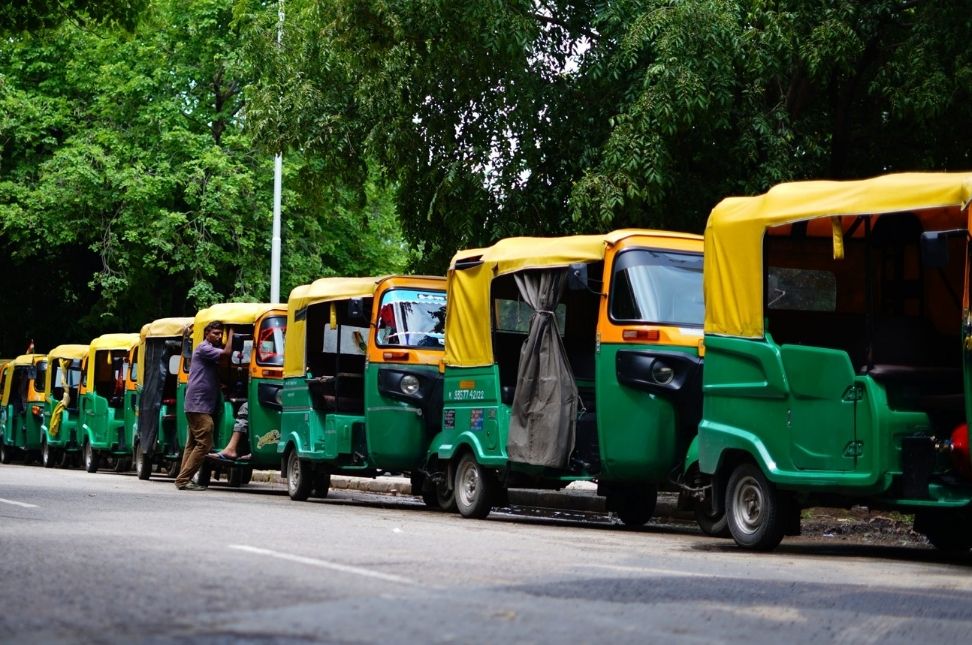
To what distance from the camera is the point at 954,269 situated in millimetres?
14227

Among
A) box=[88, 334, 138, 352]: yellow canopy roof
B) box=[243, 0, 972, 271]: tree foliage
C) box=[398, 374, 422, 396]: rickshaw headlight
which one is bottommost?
box=[398, 374, 422, 396]: rickshaw headlight

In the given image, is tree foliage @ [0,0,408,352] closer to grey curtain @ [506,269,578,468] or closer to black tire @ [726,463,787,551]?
grey curtain @ [506,269,578,468]

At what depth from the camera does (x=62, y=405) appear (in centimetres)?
3494

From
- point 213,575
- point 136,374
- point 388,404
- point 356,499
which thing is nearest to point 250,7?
point 136,374

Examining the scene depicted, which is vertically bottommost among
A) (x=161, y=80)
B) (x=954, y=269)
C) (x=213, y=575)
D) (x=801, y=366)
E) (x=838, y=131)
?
(x=213, y=575)

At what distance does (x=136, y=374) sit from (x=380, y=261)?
17.2 meters

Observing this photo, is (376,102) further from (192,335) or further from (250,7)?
(250,7)

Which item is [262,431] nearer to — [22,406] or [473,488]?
[473,488]

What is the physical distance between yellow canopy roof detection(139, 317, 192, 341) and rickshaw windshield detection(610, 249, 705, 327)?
40.7ft

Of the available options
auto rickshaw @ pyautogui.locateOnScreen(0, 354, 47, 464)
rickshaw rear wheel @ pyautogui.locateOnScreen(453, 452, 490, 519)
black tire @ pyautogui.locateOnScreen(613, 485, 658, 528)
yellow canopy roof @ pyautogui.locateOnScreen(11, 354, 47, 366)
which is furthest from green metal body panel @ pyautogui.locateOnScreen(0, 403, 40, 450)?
black tire @ pyautogui.locateOnScreen(613, 485, 658, 528)

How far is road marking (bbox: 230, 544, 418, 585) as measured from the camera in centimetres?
970

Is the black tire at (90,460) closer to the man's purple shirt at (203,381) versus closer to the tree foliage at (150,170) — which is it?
the tree foliage at (150,170)

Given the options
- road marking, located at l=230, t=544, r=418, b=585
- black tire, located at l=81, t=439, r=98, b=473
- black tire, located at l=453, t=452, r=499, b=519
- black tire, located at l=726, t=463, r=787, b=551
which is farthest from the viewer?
black tire, located at l=81, t=439, r=98, b=473

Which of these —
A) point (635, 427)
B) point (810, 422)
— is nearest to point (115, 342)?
point (635, 427)
